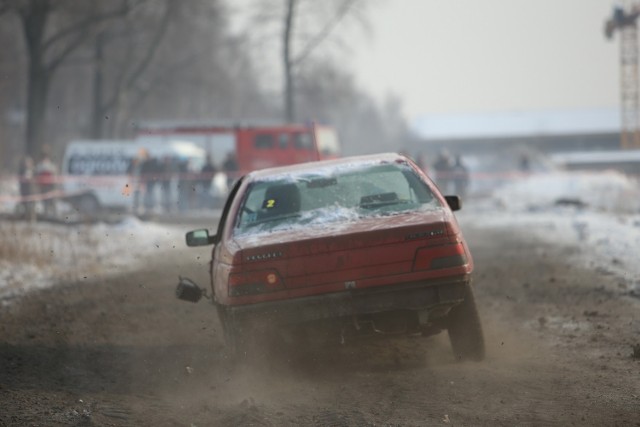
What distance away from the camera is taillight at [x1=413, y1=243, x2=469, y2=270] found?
23.8 feet

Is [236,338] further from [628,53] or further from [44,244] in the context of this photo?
[628,53]

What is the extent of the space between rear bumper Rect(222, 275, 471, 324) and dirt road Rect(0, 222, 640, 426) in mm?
431

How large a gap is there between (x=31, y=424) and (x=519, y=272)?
355 inches

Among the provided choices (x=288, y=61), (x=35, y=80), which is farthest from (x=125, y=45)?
(x=35, y=80)

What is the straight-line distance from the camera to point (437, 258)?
7262 mm

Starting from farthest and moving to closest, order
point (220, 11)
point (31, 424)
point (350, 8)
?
point (350, 8), point (220, 11), point (31, 424)

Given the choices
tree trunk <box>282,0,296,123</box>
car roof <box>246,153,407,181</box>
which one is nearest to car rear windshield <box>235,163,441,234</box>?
car roof <box>246,153,407,181</box>

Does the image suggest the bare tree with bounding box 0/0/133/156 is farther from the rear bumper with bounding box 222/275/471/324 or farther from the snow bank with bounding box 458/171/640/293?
the rear bumper with bounding box 222/275/471/324

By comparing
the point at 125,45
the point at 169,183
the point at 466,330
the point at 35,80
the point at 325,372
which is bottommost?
the point at 169,183

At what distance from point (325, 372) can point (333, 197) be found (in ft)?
4.49

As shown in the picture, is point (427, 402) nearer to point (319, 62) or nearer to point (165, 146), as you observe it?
point (165, 146)

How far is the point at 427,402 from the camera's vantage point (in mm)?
6625

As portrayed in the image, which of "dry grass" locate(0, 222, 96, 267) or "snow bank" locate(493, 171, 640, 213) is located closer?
"dry grass" locate(0, 222, 96, 267)

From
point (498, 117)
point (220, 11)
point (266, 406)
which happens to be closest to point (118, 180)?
point (220, 11)
